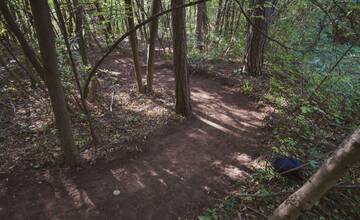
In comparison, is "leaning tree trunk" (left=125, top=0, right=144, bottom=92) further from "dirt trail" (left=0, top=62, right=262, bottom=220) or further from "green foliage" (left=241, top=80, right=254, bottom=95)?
"green foliage" (left=241, top=80, right=254, bottom=95)

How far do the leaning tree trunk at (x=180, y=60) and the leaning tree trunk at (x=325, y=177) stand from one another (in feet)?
12.5

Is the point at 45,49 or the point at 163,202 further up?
the point at 45,49

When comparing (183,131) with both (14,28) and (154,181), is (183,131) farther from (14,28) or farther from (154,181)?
(14,28)

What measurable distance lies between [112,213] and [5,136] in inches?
138

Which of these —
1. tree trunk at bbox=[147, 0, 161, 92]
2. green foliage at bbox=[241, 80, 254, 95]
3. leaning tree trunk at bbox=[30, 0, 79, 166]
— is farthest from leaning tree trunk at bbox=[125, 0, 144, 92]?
green foliage at bbox=[241, 80, 254, 95]

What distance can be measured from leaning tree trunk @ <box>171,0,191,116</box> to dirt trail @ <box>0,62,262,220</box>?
671 mm

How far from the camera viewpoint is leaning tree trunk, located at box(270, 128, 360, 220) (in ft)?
5.36

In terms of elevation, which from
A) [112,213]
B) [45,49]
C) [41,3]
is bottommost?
[112,213]

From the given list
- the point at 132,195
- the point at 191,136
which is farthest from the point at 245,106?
the point at 132,195

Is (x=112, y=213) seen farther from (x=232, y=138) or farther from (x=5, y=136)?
(x=5, y=136)

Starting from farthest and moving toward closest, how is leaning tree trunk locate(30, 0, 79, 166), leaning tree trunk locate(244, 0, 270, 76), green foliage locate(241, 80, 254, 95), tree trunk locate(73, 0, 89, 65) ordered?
green foliage locate(241, 80, 254, 95), leaning tree trunk locate(244, 0, 270, 76), tree trunk locate(73, 0, 89, 65), leaning tree trunk locate(30, 0, 79, 166)

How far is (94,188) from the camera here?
375cm

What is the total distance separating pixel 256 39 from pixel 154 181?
550 cm

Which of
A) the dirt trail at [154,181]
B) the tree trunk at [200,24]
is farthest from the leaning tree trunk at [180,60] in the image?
the tree trunk at [200,24]
